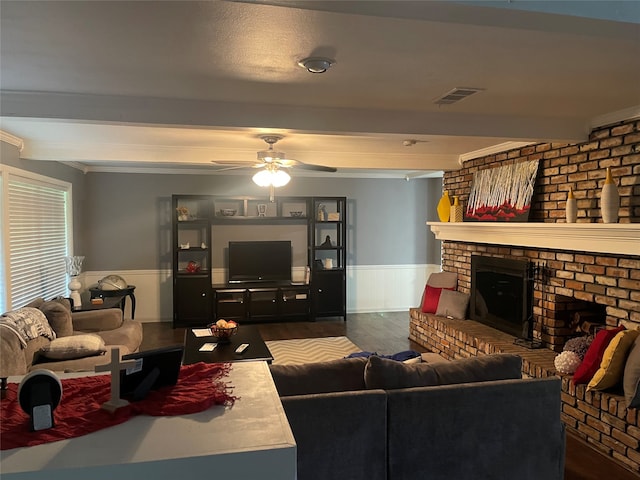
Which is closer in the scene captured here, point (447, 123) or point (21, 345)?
point (21, 345)

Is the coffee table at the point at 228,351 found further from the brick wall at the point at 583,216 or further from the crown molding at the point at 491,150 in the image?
the crown molding at the point at 491,150

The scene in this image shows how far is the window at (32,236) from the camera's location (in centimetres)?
427

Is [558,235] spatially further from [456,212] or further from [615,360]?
[456,212]

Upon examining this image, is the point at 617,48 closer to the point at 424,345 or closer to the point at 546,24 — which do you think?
the point at 546,24

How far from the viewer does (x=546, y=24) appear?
176 centimetres

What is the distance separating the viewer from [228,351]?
416 cm

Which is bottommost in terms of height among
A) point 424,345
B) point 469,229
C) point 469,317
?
point 424,345

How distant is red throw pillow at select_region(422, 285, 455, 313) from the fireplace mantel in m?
0.71

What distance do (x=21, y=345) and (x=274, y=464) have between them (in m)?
3.11

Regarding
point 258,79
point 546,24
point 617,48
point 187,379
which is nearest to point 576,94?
point 617,48

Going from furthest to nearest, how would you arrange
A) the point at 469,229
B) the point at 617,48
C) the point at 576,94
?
the point at 469,229
the point at 576,94
the point at 617,48

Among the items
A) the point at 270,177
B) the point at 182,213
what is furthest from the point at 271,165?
the point at 182,213

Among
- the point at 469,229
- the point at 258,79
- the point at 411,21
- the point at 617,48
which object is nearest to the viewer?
the point at 411,21

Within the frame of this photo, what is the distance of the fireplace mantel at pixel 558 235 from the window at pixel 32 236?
183 inches
